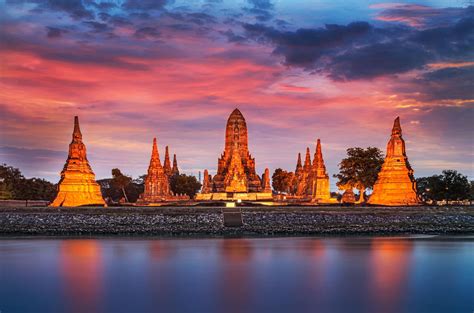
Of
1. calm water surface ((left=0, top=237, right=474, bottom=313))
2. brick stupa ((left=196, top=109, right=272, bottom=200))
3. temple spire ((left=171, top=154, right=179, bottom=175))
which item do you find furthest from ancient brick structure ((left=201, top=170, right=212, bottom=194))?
calm water surface ((left=0, top=237, right=474, bottom=313))

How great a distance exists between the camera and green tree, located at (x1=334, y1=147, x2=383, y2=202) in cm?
7300

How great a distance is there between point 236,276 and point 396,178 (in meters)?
35.5

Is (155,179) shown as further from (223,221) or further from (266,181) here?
(223,221)

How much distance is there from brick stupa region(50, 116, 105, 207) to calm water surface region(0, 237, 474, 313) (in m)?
19.1

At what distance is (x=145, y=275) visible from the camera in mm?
26391

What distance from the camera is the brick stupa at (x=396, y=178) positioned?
57500 mm

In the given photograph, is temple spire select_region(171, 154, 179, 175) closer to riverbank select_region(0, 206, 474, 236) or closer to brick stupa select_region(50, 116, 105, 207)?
brick stupa select_region(50, 116, 105, 207)

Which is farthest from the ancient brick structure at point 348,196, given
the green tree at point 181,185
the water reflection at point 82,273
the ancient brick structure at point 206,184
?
the water reflection at point 82,273

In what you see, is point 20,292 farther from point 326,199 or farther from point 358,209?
point 326,199

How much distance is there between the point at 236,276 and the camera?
26453mm

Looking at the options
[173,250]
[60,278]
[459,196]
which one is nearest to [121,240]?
[173,250]

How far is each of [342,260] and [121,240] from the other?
1647cm

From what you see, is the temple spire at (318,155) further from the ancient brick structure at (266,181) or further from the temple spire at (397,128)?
the temple spire at (397,128)

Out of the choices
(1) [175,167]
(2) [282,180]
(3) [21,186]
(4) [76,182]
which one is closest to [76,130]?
(4) [76,182]
